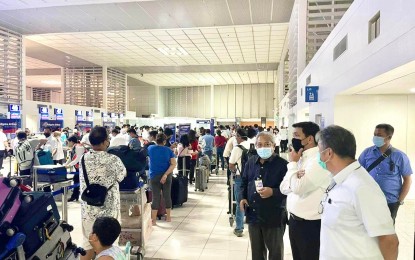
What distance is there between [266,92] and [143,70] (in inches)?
484

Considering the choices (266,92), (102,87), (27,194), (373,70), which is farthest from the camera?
(266,92)

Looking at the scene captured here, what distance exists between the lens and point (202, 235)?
4.86m

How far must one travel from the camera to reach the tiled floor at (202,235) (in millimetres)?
4141

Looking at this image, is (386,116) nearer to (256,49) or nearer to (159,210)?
(159,210)

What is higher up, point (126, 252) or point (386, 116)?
point (386, 116)

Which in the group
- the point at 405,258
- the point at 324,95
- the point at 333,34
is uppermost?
the point at 333,34

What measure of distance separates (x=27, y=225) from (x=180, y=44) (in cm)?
1328

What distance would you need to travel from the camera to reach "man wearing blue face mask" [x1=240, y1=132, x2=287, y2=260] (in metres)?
2.80

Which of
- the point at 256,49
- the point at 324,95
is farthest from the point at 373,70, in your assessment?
the point at 256,49

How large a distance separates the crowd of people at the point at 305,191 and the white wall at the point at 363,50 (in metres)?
0.81

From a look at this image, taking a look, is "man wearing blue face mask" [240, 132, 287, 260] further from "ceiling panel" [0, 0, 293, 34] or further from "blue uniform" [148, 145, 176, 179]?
"ceiling panel" [0, 0, 293, 34]

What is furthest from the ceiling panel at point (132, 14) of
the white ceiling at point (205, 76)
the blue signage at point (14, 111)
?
the white ceiling at point (205, 76)

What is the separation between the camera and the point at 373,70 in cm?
365

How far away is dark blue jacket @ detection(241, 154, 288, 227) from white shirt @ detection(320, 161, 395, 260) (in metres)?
1.12
